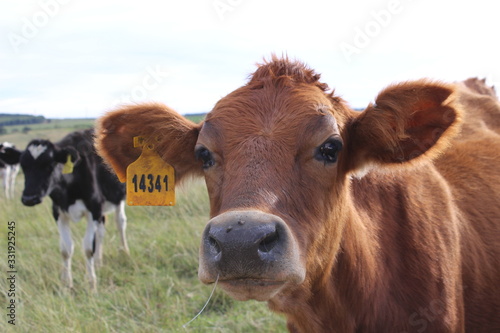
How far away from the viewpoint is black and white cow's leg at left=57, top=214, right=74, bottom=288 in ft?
22.2

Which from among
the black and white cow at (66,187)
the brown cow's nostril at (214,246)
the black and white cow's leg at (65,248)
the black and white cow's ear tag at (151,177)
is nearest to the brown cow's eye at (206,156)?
the black and white cow's ear tag at (151,177)

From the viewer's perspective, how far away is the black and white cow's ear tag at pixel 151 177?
340 cm

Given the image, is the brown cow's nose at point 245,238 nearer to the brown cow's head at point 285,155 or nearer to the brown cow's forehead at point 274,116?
the brown cow's head at point 285,155

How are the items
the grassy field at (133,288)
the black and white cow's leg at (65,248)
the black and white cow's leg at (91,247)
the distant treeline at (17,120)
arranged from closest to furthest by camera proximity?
the grassy field at (133,288) < the black and white cow's leg at (65,248) < the black and white cow's leg at (91,247) < the distant treeline at (17,120)

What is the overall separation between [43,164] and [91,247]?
5.32 feet

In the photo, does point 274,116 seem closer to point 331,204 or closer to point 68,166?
point 331,204

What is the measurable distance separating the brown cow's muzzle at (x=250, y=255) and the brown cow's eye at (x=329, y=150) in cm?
57

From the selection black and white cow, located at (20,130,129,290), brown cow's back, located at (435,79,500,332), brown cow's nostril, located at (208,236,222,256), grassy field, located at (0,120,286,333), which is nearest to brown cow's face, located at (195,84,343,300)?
brown cow's nostril, located at (208,236,222,256)

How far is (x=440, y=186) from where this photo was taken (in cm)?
360

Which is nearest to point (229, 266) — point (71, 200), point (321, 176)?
point (321, 176)

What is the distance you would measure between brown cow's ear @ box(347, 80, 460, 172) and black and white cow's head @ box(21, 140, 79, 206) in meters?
6.05

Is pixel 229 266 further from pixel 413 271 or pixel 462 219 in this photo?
pixel 462 219

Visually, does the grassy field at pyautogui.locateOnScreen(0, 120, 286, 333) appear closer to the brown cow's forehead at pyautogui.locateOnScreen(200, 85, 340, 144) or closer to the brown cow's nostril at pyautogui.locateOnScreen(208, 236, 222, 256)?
the brown cow's forehead at pyautogui.locateOnScreen(200, 85, 340, 144)

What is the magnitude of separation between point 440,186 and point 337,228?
1189 mm
